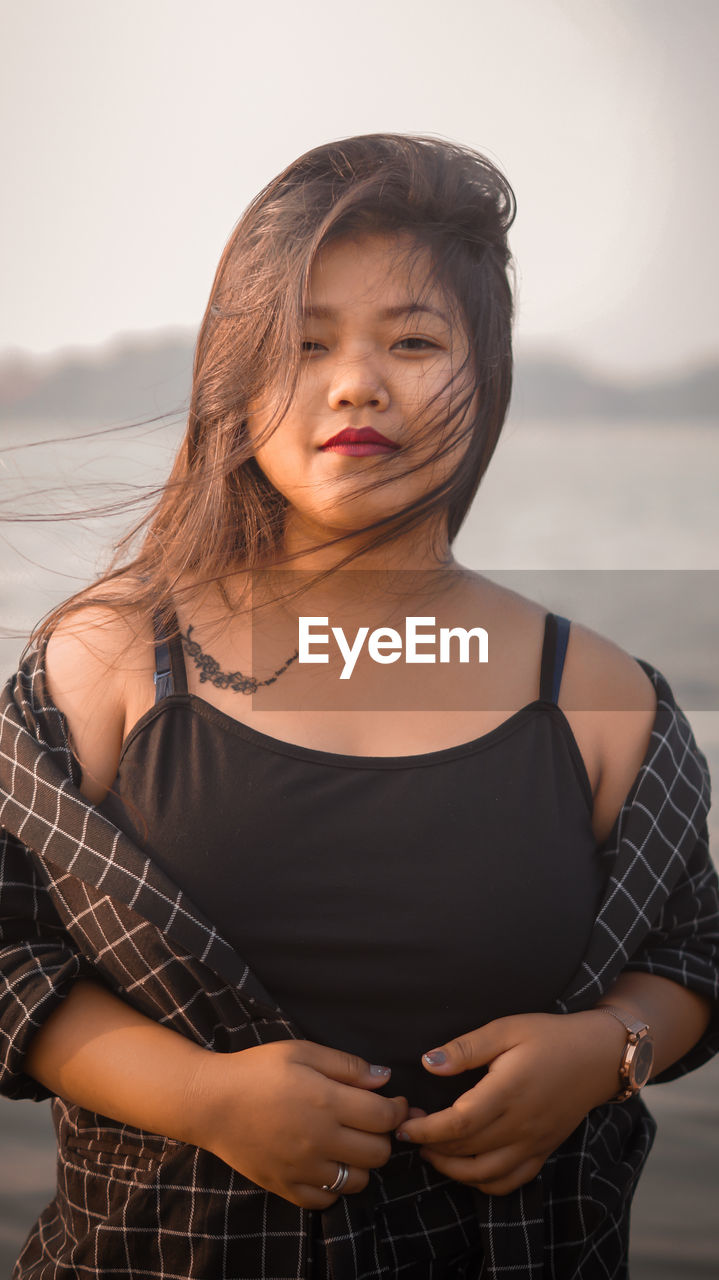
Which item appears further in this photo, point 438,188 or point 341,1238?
point 438,188

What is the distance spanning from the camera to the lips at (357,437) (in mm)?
854

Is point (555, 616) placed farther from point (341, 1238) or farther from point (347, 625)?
point (341, 1238)

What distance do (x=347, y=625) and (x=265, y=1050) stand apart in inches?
15.0

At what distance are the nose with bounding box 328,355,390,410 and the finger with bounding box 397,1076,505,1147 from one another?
0.55 m

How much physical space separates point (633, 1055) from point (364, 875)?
284 millimetres

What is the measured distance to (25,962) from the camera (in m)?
0.83

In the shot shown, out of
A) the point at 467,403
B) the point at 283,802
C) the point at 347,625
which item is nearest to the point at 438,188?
the point at 467,403

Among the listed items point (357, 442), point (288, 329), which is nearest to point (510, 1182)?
point (357, 442)

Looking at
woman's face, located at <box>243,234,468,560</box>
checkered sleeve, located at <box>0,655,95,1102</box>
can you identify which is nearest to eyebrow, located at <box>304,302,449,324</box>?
woman's face, located at <box>243,234,468,560</box>

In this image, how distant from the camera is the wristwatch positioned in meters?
0.88

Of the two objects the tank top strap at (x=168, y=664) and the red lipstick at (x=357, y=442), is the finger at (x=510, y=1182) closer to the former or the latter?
the tank top strap at (x=168, y=664)

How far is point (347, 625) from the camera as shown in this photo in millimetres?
968

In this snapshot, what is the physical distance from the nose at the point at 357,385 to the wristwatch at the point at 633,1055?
0.56 meters

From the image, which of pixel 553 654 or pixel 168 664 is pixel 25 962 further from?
pixel 553 654
